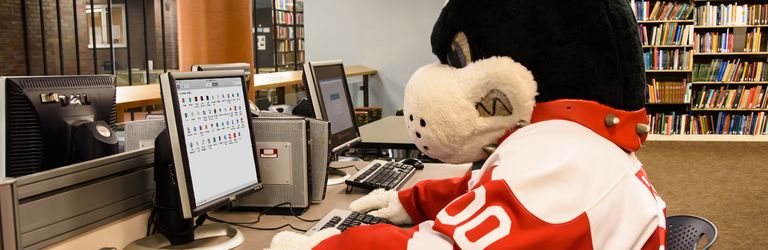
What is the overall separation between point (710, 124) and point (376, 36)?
169 inches

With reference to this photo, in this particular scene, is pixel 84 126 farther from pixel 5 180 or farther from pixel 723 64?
pixel 723 64

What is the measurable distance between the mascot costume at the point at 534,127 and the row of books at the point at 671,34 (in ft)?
23.3

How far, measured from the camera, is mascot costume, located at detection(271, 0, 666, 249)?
95cm

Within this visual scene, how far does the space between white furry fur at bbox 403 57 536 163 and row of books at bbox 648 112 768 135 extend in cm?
731

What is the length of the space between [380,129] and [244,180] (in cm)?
220

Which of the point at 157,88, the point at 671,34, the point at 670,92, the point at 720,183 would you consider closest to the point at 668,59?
the point at 671,34

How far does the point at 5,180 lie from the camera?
1204mm

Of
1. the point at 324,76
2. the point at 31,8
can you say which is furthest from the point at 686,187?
the point at 31,8

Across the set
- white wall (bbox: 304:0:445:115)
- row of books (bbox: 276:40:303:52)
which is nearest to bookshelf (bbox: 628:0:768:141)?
white wall (bbox: 304:0:445:115)

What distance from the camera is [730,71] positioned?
762cm

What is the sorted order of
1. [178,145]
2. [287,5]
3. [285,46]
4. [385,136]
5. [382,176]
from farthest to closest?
[285,46] < [287,5] < [385,136] < [382,176] < [178,145]

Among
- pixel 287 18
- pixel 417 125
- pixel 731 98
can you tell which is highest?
pixel 287 18

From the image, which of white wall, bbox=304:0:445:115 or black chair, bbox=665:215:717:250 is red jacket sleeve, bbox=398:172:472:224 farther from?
white wall, bbox=304:0:445:115

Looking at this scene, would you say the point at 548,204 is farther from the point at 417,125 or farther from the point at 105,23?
the point at 105,23
